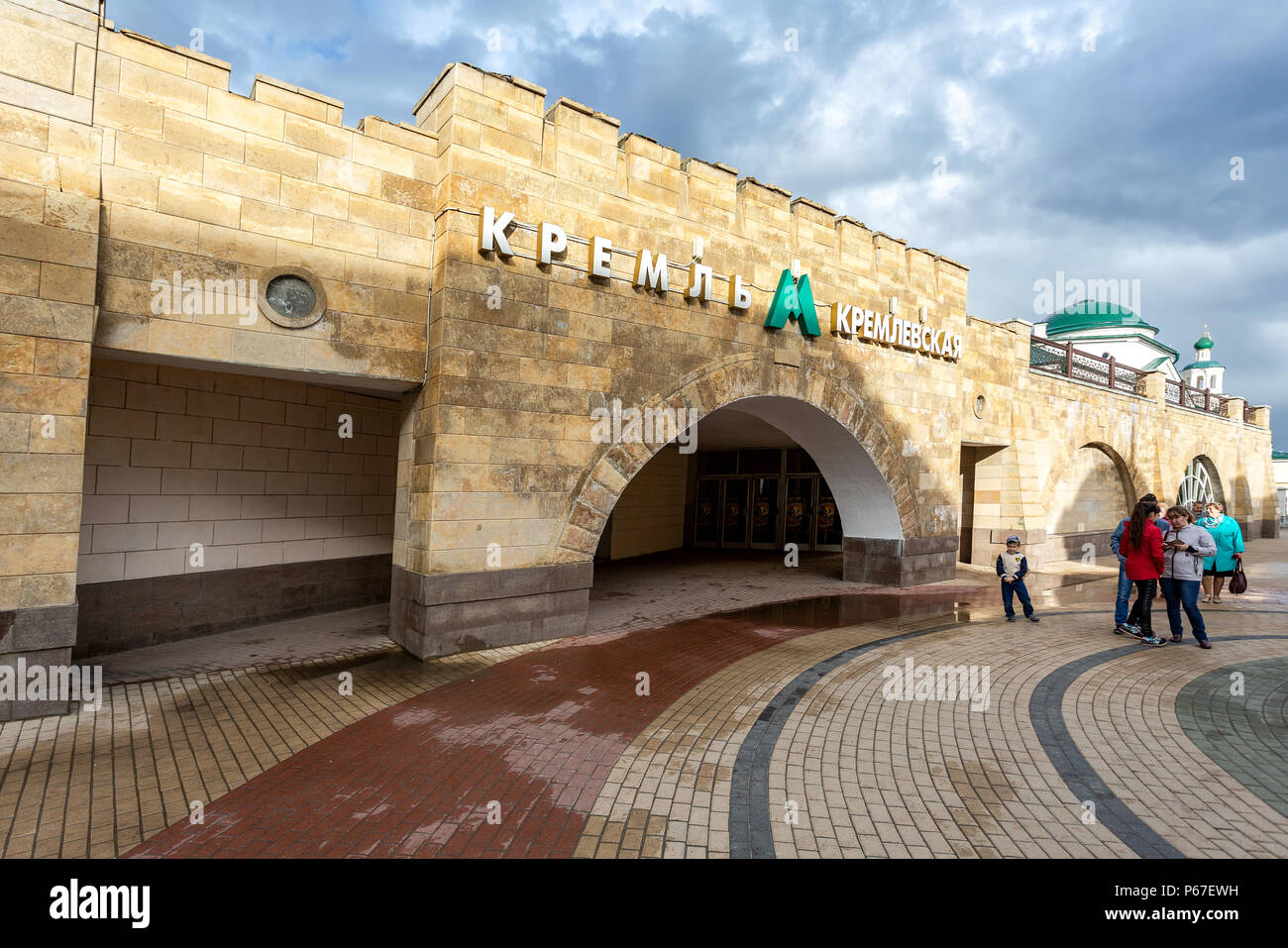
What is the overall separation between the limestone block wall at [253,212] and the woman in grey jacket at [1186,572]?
33.1ft

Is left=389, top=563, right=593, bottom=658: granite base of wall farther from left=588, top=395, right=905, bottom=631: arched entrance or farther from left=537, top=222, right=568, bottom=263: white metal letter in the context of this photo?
left=537, top=222, right=568, bottom=263: white metal letter

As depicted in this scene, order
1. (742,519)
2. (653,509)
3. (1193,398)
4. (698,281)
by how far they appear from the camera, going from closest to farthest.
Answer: (698,281) → (653,509) → (742,519) → (1193,398)

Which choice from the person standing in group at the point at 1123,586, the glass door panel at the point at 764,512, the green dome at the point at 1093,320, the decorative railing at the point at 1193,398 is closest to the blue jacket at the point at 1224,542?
the person standing in group at the point at 1123,586

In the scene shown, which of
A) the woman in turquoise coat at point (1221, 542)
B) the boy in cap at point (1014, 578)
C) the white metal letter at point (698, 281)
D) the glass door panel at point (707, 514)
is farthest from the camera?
the glass door panel at point (707, 514)

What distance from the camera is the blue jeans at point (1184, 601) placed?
325 inches

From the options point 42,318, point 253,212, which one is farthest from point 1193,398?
point 42,318

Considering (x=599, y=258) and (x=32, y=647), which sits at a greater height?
(x=599, y=258)

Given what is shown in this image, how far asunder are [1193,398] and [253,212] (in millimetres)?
30688

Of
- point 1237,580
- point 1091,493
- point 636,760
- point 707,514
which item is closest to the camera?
point 636,760

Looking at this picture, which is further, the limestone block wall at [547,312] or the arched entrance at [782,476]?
the arched entrance at [782,476]

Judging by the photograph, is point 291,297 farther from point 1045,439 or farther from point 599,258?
point 1045,439

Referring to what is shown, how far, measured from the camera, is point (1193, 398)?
80.6 ft

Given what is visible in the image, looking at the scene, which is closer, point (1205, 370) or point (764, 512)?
point (764, 512)

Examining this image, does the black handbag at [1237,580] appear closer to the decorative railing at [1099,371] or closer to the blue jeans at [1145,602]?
the blue jeans at [1145,602]
